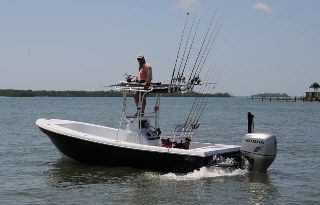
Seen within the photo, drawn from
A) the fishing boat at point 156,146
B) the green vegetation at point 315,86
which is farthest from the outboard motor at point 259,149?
the green vegetation at point 315,86

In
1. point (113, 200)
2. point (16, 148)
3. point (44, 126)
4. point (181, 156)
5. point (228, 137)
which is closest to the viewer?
point (113, 200)

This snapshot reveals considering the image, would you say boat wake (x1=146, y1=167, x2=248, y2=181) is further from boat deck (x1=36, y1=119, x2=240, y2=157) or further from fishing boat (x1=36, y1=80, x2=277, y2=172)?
boat deck (x1=36, y1=119, x2=240, y2=157)

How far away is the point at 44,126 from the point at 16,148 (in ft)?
19.7

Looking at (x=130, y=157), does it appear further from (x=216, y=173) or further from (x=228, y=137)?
(x=228, y=137)

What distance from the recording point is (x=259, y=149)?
14.3 metres

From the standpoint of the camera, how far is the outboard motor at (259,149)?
14234mm

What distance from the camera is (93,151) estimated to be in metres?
15.8

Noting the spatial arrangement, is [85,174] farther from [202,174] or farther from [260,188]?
[260,188]

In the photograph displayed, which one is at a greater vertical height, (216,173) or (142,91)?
(142,91)

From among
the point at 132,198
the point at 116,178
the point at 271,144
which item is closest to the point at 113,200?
the point at 132,198

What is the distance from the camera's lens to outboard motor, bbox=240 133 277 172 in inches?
560

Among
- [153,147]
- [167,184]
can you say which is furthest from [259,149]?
[153,147]

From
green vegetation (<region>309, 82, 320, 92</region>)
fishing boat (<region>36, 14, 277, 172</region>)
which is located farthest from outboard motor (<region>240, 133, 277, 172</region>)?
green vegetation (<region>309, 82, 320, 92</region>)

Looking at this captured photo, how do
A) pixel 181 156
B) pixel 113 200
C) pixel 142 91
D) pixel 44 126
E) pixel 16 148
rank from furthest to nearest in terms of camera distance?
pixel 16 148 < pixel 44 126 < pixel 142 91 < pixel 181 156 < pixel 113 200
